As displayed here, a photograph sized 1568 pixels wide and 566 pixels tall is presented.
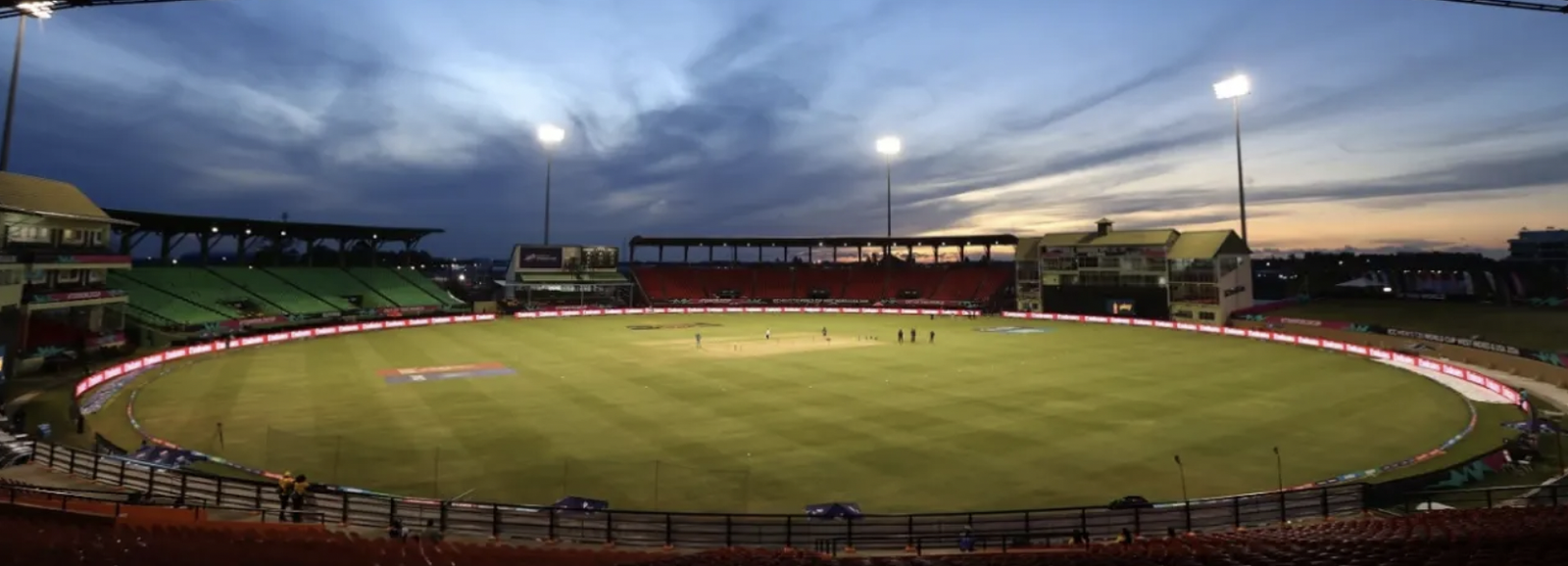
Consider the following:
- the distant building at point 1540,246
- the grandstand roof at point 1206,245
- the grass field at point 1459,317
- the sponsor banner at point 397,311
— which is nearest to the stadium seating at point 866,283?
the grandstand roof at point 1206,245

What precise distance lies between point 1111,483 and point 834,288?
9441 cm

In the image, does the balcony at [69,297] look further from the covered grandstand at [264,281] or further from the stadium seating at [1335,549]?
the stadium seating at [1335,549]

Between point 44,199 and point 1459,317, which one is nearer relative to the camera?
point 44,199

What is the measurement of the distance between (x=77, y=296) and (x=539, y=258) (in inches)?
2220

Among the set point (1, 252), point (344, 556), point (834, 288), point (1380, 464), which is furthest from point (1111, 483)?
point (834, 288)

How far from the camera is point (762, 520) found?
16.9m

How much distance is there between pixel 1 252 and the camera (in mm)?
41250

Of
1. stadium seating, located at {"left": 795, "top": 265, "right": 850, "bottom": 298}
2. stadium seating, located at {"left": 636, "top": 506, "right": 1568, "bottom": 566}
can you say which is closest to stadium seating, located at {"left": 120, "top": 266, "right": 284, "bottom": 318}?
stadium seating, located at {"left": 795, "top": 265, "right": 850, "bottom": 298}

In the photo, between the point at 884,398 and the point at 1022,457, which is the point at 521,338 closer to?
the point at 884,398

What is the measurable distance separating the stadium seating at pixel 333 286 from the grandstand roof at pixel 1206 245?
3702 inches

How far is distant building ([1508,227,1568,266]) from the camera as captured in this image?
136 m

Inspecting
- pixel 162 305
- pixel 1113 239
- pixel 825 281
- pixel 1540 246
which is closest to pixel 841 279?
pixel 825 281

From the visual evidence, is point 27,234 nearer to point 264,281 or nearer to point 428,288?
point 264,281

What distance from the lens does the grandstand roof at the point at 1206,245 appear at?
7231 cm
